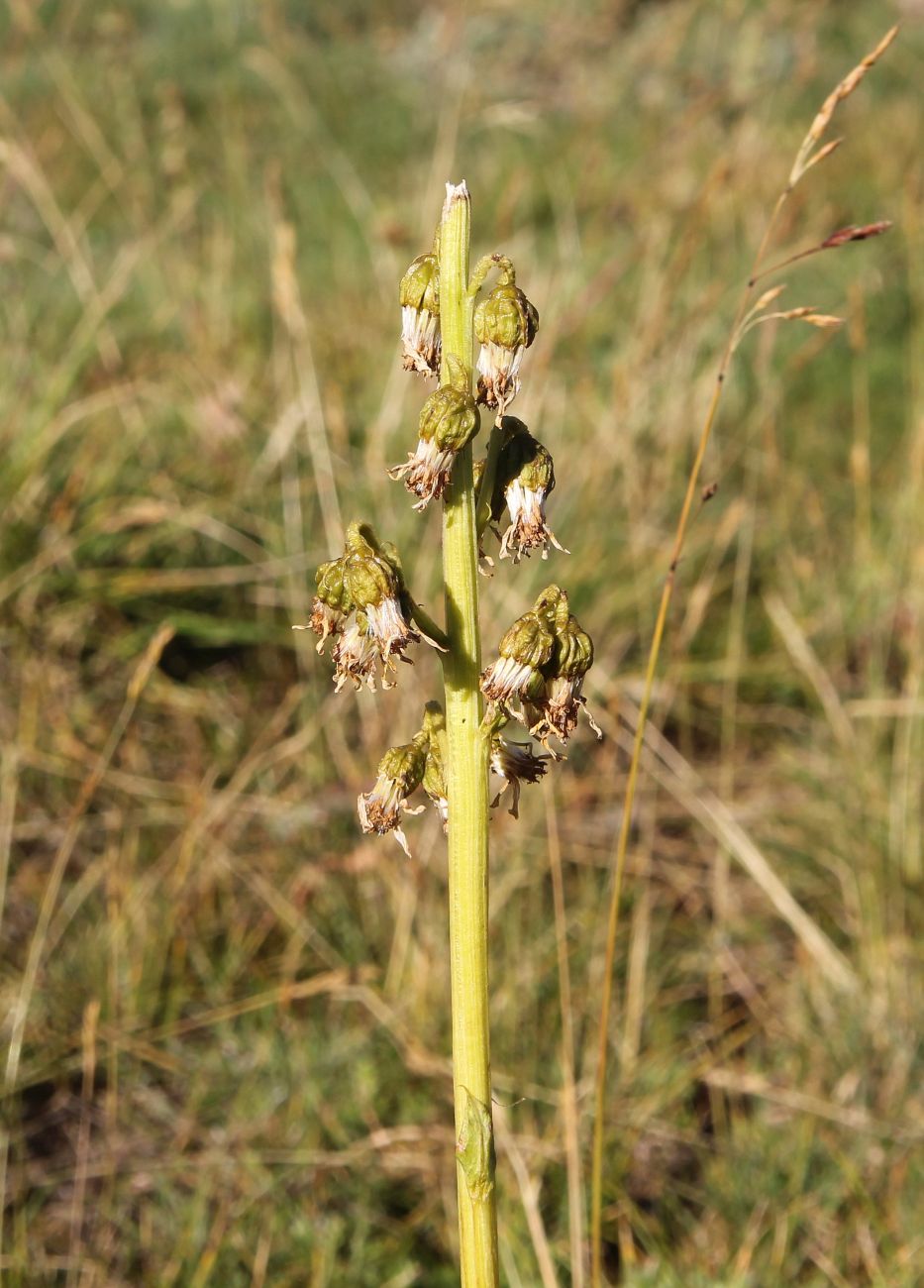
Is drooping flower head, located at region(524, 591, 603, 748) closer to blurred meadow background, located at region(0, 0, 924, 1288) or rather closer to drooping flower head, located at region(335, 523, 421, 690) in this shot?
drooping flower head, located at region(335, 523, 421, 690)

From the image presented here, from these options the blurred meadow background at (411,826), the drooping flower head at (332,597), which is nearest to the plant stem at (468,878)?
the drooping flower head at (332,597)

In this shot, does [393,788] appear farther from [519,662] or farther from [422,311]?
[422,311]

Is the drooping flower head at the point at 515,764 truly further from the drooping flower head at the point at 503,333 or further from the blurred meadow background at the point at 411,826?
the blurred meadow background at the point at 411,826

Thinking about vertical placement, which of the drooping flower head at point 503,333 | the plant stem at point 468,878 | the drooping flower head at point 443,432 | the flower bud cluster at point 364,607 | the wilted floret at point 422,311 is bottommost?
the plant stem at point 468,878

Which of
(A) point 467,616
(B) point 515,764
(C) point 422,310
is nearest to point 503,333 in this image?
(C) point 422,310

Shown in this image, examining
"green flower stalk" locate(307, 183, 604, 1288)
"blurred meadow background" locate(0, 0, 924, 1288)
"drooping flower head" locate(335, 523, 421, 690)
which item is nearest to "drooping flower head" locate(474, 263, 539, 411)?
"green flower stalk" locate(307, 183, 604, 1288)
